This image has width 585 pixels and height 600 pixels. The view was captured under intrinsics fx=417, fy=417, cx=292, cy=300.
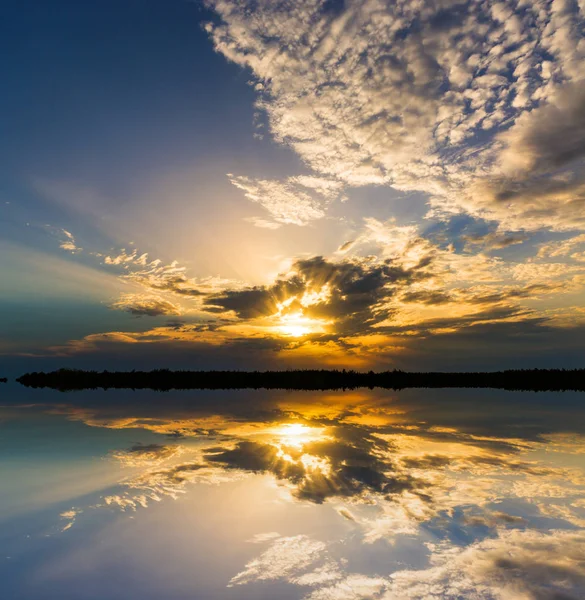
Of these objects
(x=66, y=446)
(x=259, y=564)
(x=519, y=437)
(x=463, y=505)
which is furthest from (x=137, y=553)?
(x=519, y=437)

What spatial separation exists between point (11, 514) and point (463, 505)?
1157cm

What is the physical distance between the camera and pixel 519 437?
22375 millimetres

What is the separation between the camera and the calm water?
7164mm

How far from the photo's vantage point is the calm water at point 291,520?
23.5ft

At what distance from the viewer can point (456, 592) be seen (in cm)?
684

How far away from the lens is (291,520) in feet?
32.3

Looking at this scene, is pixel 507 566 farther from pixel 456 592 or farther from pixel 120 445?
pixel 120 445

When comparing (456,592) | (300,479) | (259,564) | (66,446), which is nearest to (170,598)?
(259,564)

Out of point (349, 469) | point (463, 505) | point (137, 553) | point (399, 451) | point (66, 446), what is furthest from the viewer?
point (66, 446)

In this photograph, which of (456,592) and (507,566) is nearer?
(456,592)

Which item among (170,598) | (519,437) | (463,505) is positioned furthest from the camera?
(519,437)

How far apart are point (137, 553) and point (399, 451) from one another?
41.5 feet

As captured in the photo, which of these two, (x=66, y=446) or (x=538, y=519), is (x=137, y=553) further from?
(x=66, y=446)

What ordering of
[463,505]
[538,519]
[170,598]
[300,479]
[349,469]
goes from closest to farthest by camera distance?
[170,598], [538,519], [463,505], [300,479], [349,469]
